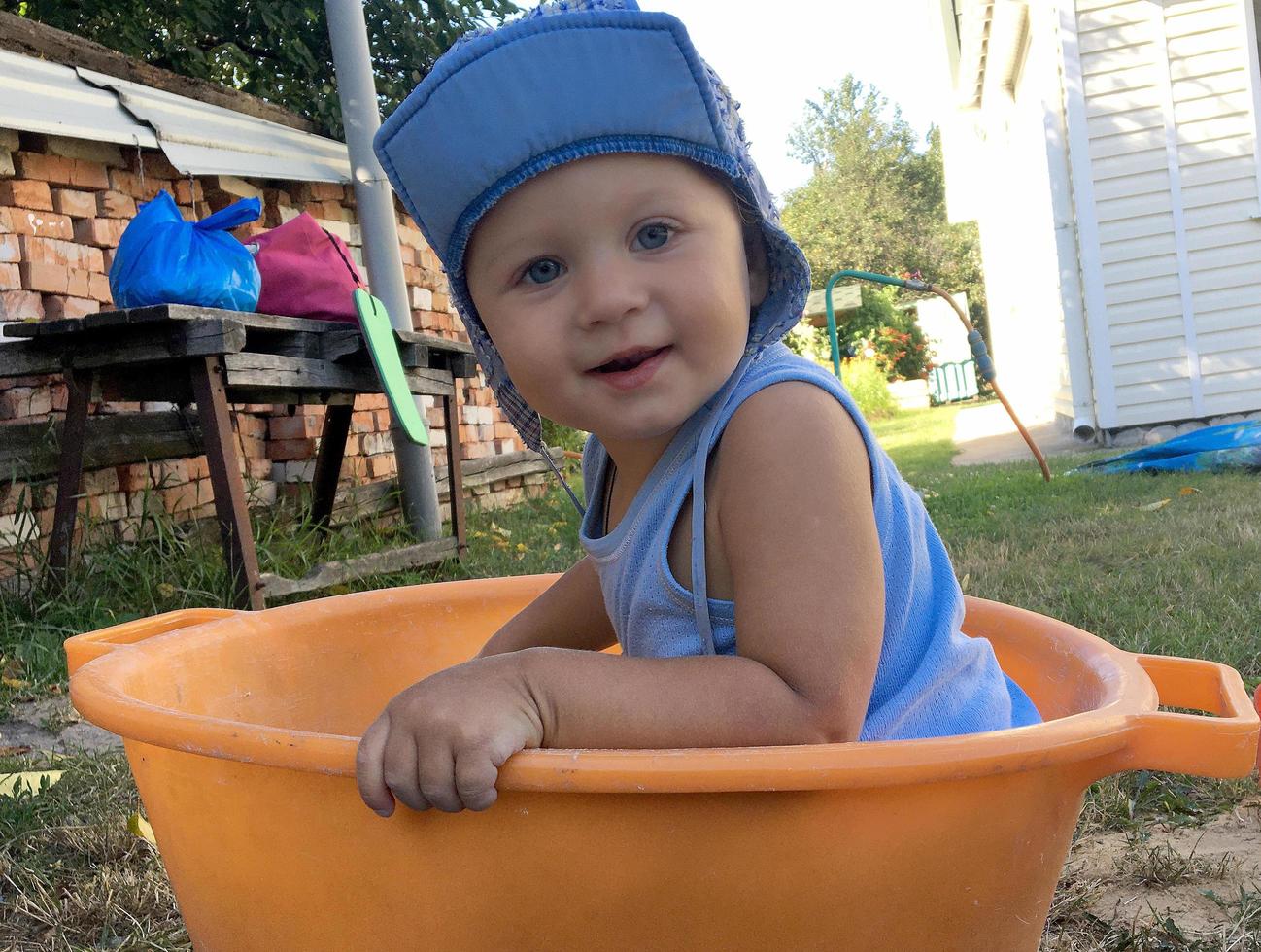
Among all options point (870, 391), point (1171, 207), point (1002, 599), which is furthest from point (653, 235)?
point (870, 391)

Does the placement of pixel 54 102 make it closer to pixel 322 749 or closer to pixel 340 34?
pixel 340 34

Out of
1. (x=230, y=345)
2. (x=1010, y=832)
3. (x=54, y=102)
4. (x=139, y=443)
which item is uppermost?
(x=54, y=102)

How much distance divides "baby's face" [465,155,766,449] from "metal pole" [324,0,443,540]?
2.85m

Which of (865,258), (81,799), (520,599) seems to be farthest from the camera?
(865,258)

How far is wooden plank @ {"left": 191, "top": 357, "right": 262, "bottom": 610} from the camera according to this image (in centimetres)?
271

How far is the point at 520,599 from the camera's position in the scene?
1.58m

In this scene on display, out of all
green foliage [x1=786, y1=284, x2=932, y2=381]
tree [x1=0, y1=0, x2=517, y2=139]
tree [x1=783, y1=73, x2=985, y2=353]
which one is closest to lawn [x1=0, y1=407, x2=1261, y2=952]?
tree [x1=0, y1=0, x2=517, y2=139]

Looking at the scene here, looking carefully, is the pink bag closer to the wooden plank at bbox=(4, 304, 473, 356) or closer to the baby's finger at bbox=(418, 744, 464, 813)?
the wooden plank at bbox=(4, 304, 473, 356)

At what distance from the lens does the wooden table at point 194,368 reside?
2656 mm

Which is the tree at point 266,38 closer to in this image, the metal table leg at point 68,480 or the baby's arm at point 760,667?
the metal table leg at point 68,480

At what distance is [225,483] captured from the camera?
108 inches

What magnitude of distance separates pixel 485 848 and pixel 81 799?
1.27 metres

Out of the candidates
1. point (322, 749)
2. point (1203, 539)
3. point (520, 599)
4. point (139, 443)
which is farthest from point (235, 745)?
point (1203, 539)

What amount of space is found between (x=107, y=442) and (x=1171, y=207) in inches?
229
